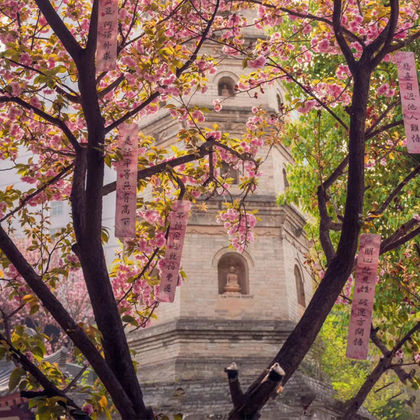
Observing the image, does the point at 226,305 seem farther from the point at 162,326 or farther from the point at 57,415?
the point at 57,415

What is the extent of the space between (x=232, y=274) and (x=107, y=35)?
957cm

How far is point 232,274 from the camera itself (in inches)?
521

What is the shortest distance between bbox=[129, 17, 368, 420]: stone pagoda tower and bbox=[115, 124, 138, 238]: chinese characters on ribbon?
23.3 feet

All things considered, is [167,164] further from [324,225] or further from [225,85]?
[225,85]

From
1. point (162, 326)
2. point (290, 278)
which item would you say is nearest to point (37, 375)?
point (162, 326)

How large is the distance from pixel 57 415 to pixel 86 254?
1.19m

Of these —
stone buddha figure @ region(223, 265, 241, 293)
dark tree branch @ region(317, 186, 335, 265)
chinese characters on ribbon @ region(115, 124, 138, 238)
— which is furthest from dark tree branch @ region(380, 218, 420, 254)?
stone buddha figure @ region(223, 265, 241, 293)

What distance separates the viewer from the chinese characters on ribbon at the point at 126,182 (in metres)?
4.71

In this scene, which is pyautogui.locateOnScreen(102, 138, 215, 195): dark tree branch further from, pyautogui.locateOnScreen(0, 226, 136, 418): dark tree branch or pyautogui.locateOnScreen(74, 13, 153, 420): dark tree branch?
pyautogui.locateOnScreen(0, 226, 136, 418): dark tree branch

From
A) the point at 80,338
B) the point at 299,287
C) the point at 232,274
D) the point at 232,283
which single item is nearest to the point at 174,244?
the point at 80,338

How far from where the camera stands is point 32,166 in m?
6.25

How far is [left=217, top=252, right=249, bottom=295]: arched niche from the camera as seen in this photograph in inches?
517

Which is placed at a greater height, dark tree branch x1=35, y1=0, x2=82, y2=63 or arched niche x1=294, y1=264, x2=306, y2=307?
dark tree branch x1=35, y1=0, x2=82, y2=63

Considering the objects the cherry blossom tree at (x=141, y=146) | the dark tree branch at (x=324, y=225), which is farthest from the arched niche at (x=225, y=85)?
the dark tree branch at (x=324, y=225)
